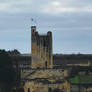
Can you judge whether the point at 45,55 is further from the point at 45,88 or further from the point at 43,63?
the point at 45,88

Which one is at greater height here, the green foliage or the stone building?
the stone building

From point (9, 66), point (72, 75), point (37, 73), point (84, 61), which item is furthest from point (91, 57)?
point (37, 73)

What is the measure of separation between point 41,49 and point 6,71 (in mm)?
6140

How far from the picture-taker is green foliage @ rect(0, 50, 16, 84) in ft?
262

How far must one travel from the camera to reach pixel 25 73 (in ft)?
255

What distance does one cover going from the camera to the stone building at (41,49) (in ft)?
268

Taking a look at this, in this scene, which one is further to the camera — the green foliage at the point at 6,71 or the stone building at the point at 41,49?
the stone building at the point at 41,49

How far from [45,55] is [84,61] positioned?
97.2ft

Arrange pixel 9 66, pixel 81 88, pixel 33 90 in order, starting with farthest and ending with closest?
pixel 9 66 → pixel 81 88 → pixel 33 90

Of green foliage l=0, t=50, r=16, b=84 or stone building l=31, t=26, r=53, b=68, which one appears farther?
stone building l=31, t=26, r=53, b=68

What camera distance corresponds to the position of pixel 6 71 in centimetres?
8288

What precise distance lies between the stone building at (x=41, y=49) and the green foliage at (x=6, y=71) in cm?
382

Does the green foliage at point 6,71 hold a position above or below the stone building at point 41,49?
below

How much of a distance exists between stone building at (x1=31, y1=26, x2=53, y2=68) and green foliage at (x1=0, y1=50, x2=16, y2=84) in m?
3.82
